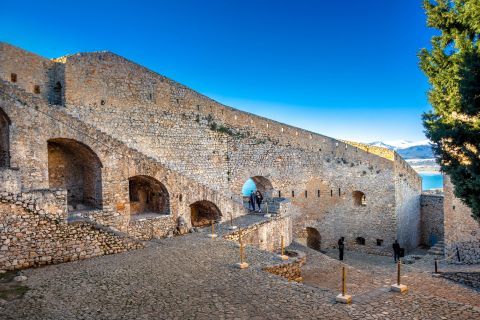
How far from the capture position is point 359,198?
23.5 m

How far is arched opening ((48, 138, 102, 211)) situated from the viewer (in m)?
13.7

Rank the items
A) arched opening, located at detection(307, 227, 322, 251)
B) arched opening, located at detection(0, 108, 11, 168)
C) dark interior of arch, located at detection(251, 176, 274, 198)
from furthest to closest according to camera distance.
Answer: arched opening, located at detection(307, 227, 322, 251) → dark interior of arch, located at detection(251, 176, 274, 198) → arched opening, located at detection(0, 108, 11, 168)

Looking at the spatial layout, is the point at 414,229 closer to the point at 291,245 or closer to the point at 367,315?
the point at 291,245

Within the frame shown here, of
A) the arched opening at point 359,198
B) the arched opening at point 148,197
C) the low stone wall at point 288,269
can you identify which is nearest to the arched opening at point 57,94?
the arched opening at point 148,197

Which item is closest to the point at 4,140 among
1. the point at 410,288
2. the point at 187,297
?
the point at 187,297

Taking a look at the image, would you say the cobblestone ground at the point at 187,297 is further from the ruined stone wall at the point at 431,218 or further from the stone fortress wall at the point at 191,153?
the ruined stone wall at the point at 431,218

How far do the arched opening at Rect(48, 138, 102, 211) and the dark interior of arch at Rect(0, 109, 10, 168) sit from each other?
73.9 inches

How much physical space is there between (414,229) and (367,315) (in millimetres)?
19601

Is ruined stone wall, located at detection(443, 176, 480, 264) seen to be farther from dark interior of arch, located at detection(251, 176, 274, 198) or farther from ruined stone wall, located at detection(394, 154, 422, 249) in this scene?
dark interior of arch, located at detection(251, 176, 274, 198)

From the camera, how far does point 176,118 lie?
1866cm

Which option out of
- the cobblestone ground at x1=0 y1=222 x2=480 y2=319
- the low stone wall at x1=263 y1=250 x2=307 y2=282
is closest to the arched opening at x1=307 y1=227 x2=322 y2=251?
the low stone wall at x1=263 y1=250 x2=307 y2=282

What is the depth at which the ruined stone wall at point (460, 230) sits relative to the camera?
1422 cm

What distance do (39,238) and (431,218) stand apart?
23159 mm

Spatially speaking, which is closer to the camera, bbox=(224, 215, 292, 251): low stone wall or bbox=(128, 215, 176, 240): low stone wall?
bbox=(128, 215, 176, 240): low stone wall
